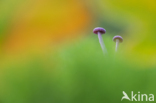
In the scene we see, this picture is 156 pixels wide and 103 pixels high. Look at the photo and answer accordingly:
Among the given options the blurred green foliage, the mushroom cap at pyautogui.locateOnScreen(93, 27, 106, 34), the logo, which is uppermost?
the mushroom cap at pyautogui.locateOnScreen(93, 27, 106, 34)

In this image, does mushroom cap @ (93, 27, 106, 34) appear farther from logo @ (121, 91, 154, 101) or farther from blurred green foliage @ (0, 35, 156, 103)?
logo @ (121, 91, 154, 101)

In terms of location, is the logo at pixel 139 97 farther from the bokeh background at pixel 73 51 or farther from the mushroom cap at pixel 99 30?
the mushroom cap at pixel 99 30

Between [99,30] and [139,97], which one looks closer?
[139,97]

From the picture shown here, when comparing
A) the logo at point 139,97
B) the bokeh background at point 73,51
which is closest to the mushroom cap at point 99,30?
the bokeh background at point 73,51

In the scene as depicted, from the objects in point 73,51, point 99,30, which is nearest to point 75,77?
point 73,51

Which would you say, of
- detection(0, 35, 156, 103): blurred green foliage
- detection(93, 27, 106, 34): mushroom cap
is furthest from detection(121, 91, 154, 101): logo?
detection(93, 27, 106, 34): mushroom cap

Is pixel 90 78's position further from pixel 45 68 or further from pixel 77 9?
pixel 77 9

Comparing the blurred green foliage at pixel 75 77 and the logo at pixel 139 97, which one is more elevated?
the blurred green foliage at pixel 75 77

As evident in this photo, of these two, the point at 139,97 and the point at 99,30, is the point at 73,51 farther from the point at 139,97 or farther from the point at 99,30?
the point at 139,97
